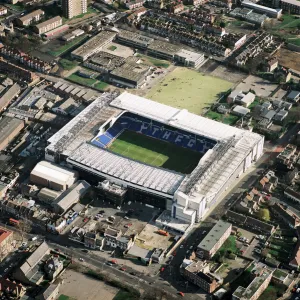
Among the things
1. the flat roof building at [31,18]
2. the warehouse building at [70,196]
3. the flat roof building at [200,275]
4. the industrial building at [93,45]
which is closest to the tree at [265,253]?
the flat roof building at [200,275]

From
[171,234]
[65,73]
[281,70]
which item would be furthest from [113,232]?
[281,70]

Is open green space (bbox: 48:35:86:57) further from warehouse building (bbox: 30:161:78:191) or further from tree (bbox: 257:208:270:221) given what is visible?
tree (bbox: 257:208:270:221)

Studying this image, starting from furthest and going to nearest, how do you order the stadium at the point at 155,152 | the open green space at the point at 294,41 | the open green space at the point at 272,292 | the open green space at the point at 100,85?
the open green space at the point at 294,41 < the open green space at the point at 100,85 < the stadium at the point at 155,152 < the open green space at the point at 272,292

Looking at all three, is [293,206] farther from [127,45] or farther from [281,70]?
[127,45]

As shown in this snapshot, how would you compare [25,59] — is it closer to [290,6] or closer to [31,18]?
[31,18]

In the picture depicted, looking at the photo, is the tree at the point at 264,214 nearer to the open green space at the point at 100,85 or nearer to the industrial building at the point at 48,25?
the open green space at the point at 100,85
